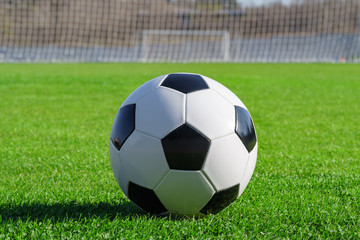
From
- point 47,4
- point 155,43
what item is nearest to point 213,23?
point 155,43

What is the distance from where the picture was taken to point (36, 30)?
3167 centimetres

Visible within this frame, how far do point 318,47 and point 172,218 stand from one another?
3294cm

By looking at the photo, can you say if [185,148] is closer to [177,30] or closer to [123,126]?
[123,126]

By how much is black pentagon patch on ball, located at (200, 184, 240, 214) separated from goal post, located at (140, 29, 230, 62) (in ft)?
100

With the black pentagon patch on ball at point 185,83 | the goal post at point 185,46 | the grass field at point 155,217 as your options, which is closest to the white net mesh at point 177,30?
the goal post at point 185,46

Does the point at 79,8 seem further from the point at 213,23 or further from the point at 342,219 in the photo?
the point at 342,219

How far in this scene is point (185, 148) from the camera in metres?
2.18

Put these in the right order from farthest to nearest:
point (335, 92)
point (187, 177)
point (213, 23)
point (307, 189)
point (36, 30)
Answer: point (213, 23), point (36, 30), point (335, 92), point (307, 189), point (187, 177)

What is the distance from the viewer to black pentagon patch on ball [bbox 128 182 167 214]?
7.53ft

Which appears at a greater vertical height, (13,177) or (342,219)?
(342,219)

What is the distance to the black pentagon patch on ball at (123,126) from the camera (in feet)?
7.63

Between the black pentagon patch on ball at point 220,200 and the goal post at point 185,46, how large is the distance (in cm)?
3050

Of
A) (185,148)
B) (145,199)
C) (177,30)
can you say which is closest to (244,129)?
(185,148)

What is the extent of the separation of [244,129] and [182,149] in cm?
41
